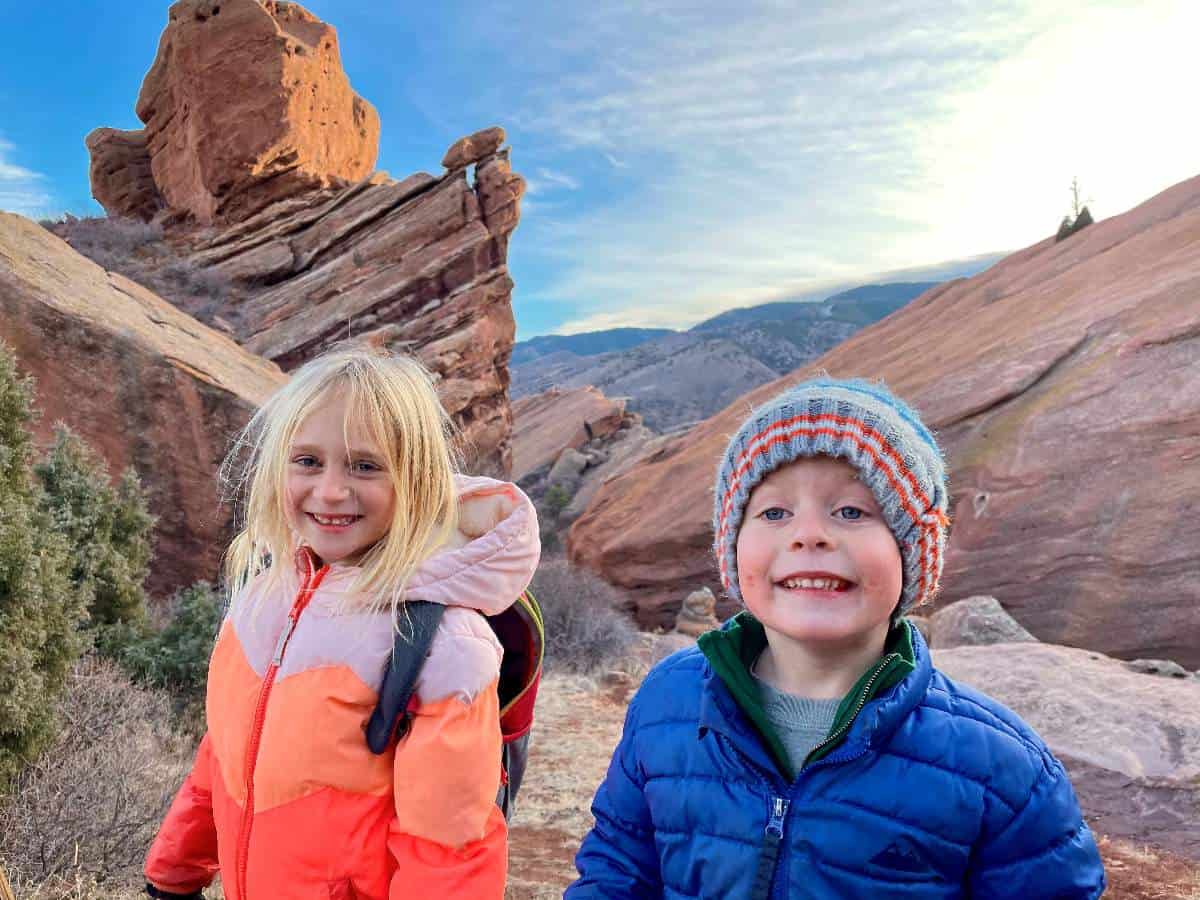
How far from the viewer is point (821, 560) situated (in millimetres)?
1434

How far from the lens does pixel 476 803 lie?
1.70 metres

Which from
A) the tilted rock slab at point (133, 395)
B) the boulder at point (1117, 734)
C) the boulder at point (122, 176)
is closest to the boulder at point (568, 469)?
the boulder at point (122, 176)

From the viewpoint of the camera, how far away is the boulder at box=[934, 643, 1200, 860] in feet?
15.3

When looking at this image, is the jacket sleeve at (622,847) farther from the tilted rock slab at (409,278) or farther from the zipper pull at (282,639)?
the tilted rock slab at (409,278)

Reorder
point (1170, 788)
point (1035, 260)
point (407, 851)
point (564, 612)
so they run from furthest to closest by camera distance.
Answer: point (1035, 260) < point (564, 612) < point (1170, 788) < point (407, 851)

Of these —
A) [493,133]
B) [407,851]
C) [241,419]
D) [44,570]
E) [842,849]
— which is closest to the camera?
[842,849]

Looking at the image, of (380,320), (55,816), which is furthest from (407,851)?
(380,320)

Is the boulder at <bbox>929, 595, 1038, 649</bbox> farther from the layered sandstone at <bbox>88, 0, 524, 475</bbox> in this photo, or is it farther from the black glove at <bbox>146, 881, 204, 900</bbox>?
the layered sandstone at <bbox>88, 0, 524, 475</bbox>

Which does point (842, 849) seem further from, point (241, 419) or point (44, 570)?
point (241, 419)

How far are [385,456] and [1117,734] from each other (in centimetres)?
519

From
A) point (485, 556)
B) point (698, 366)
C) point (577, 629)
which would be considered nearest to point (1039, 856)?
point (485, 556)

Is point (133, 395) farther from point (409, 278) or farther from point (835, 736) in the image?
point (409, 278)

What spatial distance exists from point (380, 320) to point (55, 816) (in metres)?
14.0

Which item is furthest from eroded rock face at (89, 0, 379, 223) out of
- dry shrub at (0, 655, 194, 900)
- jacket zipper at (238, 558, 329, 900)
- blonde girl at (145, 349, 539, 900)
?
jacket zipper at (238, 558, 329, 900)
